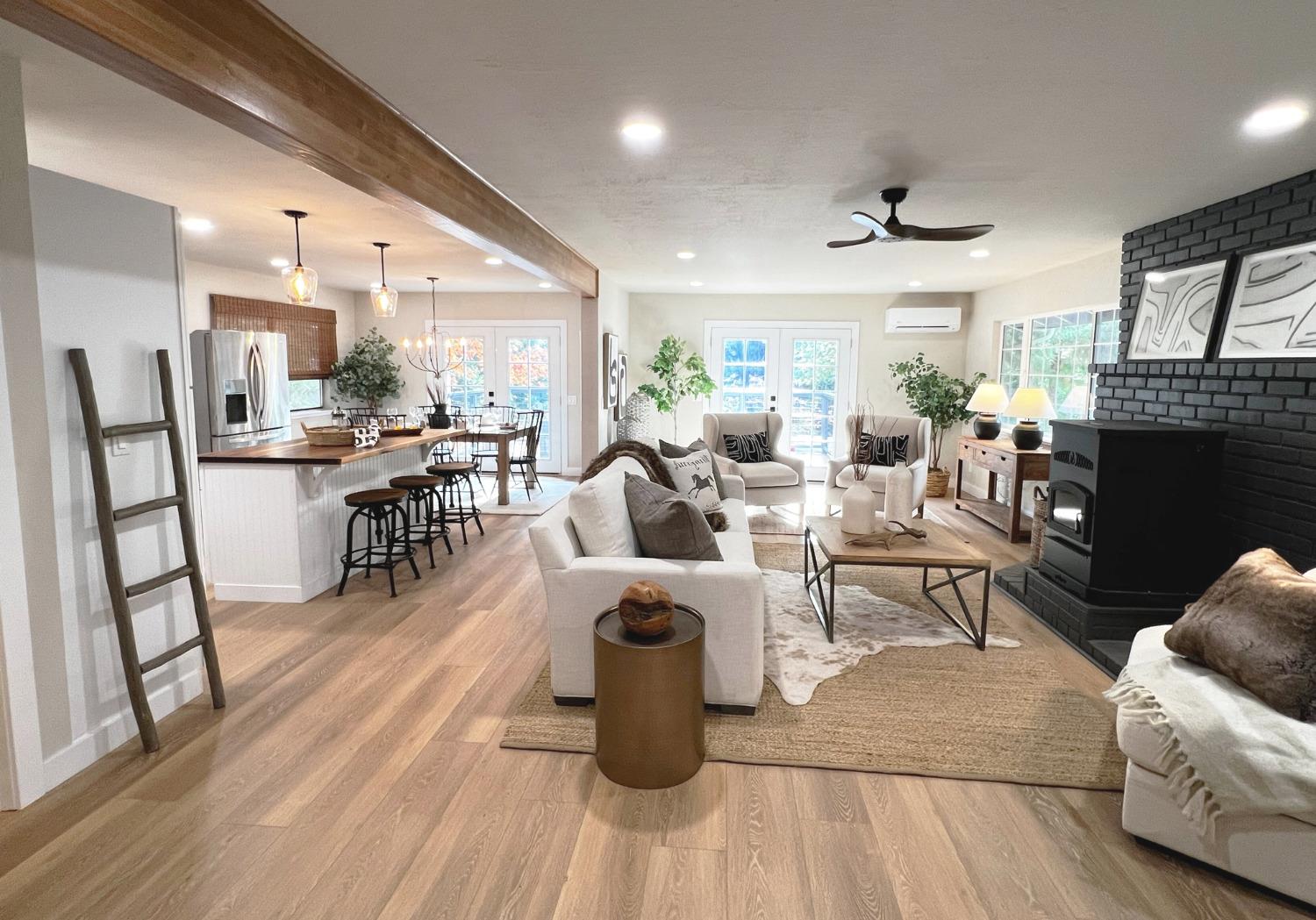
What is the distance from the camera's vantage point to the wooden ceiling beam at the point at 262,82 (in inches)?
61.2

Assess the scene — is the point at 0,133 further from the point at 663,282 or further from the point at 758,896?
the point at 663,282

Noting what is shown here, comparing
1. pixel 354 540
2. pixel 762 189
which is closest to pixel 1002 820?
pixel 762 189

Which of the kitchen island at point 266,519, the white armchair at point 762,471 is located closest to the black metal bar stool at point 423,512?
the kitchen island at point 266,519

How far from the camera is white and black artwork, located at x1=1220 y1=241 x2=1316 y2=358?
317cm

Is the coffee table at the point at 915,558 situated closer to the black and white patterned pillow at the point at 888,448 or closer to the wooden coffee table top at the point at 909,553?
the wooden coffee table top at the point at 909,553

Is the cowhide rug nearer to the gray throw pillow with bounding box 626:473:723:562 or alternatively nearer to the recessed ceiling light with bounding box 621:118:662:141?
the gray throw pillow with bounding box 626:473:723:562

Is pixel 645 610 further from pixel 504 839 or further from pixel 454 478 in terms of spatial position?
pixel 454 478

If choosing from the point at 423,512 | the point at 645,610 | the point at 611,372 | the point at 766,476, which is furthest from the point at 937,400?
the point at 645,610

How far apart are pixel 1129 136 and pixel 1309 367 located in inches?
57.2

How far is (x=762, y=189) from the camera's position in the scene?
11.7 ft

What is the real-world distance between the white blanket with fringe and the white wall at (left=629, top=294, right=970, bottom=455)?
658 centimetres

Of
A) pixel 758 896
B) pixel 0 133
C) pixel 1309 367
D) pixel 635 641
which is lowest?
pixel 758 896

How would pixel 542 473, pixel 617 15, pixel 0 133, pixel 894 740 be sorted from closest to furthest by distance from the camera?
pixel 617 15 < pixel 0 133 < pixel 894 740 < pixel 542 473

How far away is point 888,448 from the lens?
20.8 ft
